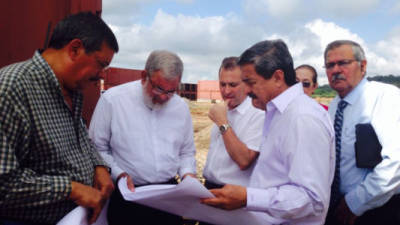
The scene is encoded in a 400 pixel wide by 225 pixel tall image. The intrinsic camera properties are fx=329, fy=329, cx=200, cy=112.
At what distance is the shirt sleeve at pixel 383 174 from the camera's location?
2.21 metres

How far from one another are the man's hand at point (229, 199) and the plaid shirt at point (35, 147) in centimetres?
65

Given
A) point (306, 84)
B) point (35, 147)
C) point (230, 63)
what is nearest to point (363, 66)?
point (230, 63)

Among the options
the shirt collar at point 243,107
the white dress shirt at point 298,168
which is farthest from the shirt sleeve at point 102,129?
the white dress shirt at point 298,168

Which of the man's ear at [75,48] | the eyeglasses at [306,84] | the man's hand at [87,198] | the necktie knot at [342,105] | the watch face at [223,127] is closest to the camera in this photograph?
the man's hand at [87,198]

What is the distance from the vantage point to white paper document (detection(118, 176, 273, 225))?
5.39 feet

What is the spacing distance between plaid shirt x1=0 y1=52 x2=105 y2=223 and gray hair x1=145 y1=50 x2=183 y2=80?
3.35ft

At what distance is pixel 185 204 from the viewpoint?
179 centimetres

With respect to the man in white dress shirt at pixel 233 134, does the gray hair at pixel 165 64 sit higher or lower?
higher

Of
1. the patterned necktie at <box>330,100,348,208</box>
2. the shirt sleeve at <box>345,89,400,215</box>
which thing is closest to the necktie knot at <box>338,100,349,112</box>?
the patterned necktie at <box>330,100,348,208</box>

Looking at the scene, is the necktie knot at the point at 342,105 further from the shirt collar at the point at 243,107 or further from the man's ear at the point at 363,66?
the shirt collar at the point at 243,107

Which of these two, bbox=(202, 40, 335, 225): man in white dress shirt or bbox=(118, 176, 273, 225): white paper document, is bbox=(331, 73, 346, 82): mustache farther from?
bbox=(118, 176, 273, 225): white paper document

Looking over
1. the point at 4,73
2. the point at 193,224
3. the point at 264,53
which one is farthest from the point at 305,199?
the point at 193,224

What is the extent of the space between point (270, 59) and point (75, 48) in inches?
40.5

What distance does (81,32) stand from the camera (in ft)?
5.13
